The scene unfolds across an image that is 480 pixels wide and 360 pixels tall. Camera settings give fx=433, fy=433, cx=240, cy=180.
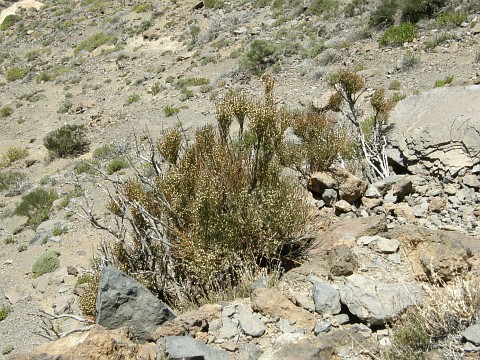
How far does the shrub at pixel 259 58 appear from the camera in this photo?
613 inches

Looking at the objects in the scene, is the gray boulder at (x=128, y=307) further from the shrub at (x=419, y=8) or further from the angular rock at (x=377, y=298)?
the shrub at (x=419, y=8)

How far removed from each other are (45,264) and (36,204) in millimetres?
3322

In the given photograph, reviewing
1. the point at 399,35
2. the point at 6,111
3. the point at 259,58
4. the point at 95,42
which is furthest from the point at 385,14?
the point at 95,42

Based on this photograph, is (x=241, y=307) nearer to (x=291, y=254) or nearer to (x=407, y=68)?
(x=291, y=254)

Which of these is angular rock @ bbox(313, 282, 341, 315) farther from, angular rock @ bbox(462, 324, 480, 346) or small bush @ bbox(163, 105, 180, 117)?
small bush @ bbox(163, 105, 180, 117)

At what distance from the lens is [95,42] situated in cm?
2516

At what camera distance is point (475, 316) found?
9.04 ft

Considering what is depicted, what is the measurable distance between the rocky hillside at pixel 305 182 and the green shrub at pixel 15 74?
13 cm

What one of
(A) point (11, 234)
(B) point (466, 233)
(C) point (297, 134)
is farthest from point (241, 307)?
(A) point (11, 234)

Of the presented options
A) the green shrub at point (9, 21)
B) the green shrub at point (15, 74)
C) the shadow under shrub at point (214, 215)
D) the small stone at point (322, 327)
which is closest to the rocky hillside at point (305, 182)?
the small stone at point (322, 327)

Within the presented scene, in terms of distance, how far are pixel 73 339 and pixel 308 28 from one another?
1621 centimetres

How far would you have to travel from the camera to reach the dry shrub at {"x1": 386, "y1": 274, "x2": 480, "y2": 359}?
9.07ft

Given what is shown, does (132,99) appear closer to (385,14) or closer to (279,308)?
(385,14)

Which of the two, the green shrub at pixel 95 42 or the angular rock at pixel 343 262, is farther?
the green shrub at pixel 95 42
